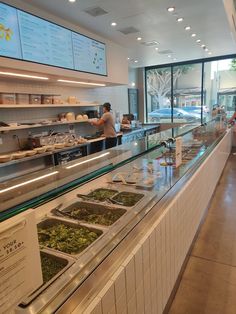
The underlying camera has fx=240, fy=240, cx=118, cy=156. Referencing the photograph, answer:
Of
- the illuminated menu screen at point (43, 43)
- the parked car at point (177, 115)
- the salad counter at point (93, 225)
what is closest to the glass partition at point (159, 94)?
the parked car at point (177, 115)

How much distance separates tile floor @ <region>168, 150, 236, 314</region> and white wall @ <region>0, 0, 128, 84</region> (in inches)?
119

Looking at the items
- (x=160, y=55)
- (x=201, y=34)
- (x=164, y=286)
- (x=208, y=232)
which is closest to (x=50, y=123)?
(x=208, y=232)

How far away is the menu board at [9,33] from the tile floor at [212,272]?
10.3ft

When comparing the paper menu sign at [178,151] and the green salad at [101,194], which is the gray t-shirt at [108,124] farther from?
the green salad at [101,194]

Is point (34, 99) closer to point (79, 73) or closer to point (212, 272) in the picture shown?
point (79, 73)

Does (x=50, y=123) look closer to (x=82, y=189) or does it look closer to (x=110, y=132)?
(x=110, y=132)

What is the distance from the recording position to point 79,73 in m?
4.13

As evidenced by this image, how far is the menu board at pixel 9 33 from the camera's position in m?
2.87

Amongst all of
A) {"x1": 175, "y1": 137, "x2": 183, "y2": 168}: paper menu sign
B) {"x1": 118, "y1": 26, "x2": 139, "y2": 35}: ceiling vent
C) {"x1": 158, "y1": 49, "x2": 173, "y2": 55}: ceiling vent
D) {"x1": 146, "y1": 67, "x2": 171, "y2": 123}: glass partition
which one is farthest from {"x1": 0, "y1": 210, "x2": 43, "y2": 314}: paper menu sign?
{"x1": 146, "y1": 67, "x2": 171, "y2": 123}: glass partition

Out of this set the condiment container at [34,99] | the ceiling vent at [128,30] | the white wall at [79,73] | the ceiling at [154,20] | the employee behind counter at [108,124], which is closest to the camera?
the white wall at [79,73]

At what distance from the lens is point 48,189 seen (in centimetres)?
111

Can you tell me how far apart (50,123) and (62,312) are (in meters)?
3.66

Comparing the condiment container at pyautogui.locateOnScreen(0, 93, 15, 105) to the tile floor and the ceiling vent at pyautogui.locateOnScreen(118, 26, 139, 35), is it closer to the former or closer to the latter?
the ceiling vent at pyautogui.locateOnScreen(118, 26, 139, 35)

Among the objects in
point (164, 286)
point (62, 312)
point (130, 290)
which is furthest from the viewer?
point (164, 286)
